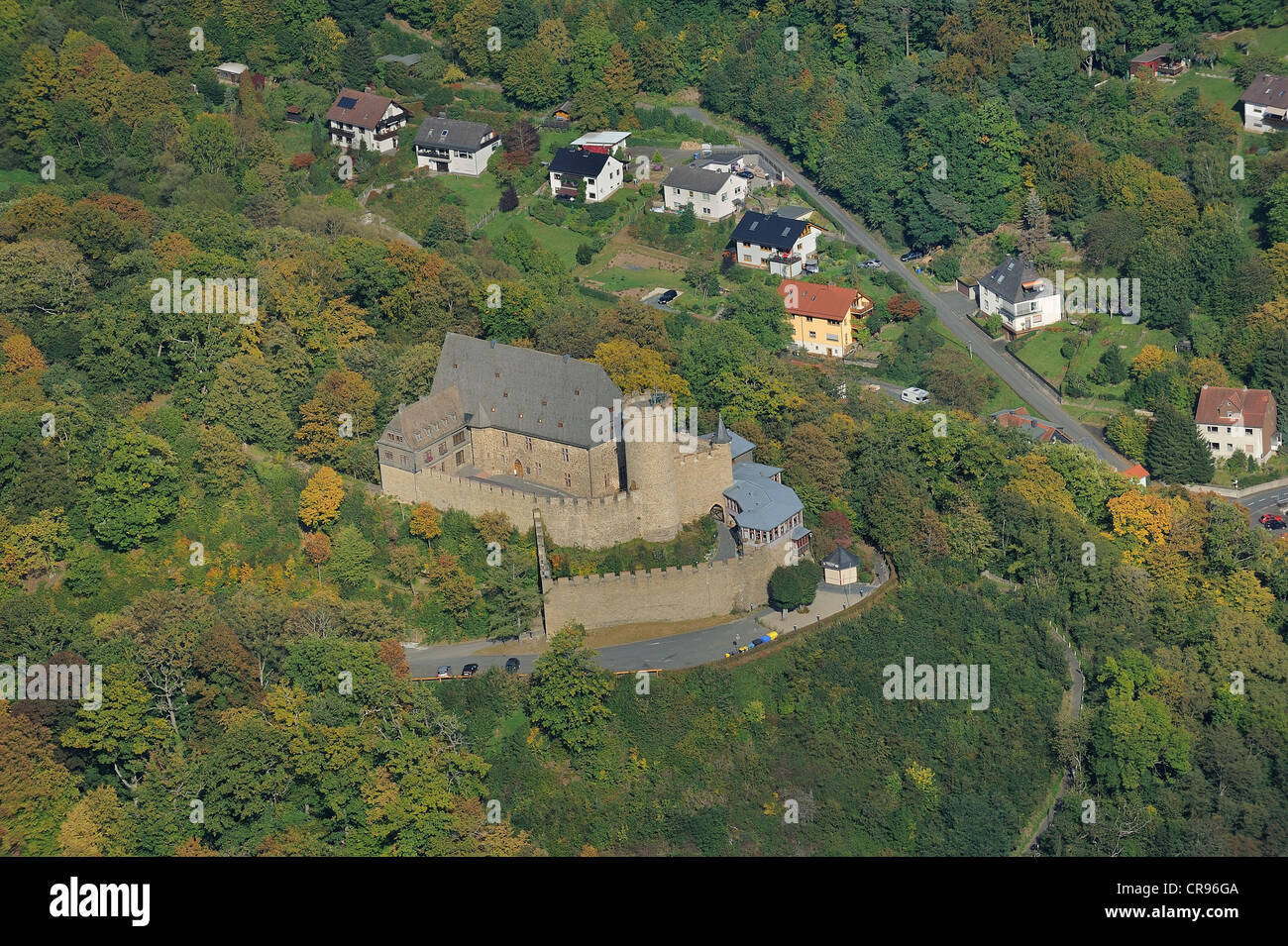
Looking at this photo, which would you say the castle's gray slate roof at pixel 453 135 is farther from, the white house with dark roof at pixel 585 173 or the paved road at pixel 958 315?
the paved road at pixel 958 315

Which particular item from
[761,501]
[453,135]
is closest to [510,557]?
[761,501]

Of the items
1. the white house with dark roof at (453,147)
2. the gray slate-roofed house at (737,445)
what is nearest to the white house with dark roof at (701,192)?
the white house with dark roof at (453,147)

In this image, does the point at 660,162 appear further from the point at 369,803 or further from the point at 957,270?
the point at 369,803

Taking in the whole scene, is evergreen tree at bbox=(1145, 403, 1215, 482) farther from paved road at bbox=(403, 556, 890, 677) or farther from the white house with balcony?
paved road at bbox=(403, 556, 890, 677)

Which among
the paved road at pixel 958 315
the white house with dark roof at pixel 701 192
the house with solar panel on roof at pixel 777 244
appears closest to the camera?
the paved road at pixel 958 315

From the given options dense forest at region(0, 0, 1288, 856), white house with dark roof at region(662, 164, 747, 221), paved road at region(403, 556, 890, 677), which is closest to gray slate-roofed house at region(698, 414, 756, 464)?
dense forest at region(0, 0, 1288, 856)

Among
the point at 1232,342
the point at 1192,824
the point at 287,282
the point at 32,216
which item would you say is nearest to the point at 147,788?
the point at 287,282
